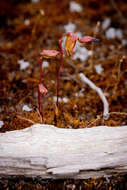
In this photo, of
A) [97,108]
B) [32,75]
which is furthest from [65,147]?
[32,75]

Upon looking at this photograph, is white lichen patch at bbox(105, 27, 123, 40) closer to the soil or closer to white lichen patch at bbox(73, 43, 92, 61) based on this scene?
the soil

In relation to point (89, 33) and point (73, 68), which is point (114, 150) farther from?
point (89, 33)

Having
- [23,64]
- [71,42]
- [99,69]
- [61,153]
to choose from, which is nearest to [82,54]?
[99,69]

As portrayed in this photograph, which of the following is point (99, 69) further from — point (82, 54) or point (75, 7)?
point (75, 7)

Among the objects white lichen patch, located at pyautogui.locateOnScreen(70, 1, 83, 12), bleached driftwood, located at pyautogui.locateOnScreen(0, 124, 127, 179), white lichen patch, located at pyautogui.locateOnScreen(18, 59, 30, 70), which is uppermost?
white lichen patch, located at pyautogui.locateOnScreen(70, 1, 83, 12)

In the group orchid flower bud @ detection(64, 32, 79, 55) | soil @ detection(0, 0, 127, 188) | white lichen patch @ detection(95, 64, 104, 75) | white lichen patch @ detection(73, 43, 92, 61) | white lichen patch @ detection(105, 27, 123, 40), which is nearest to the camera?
orchid flower bud @ detection(64, 32, 79, 55)

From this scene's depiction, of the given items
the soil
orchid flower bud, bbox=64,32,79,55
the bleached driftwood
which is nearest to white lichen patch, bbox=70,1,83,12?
the soil

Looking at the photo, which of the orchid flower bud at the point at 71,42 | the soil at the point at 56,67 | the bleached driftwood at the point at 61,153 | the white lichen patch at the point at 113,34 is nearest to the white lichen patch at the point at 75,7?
the soil at the point at 56,67
